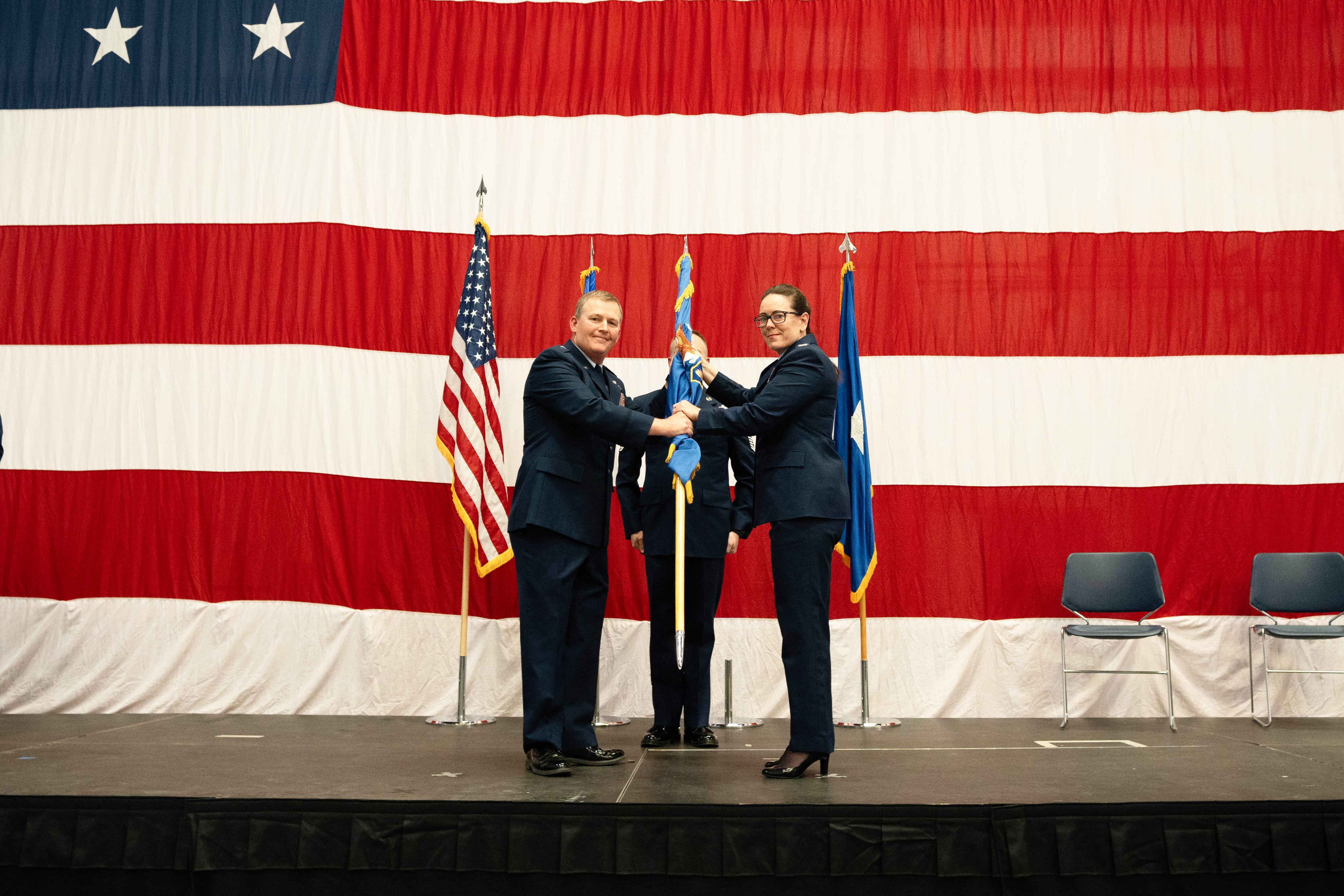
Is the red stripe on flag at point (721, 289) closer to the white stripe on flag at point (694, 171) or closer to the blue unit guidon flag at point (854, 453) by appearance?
the white stripe on flag at point (694, 171)

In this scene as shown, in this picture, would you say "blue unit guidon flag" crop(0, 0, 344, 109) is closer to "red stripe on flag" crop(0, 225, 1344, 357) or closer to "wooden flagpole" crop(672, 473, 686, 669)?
"red stripe on flag" crop(0, 225, 1344, 357)

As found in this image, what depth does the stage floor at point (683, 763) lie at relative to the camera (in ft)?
8.72

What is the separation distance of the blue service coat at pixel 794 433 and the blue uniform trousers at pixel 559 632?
1.90 ft

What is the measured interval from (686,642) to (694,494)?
565mm

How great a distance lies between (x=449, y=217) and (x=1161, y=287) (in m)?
3.49

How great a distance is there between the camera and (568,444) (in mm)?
3135

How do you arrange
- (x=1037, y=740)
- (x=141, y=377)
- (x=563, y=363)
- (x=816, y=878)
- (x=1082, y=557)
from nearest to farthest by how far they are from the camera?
(x=816, y=878) < (x=563, y=363) < (x=1037, y=740) < (x=1082, y=557) < (x=141, y=377)

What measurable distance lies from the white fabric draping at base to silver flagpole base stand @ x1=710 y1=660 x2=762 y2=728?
0.09 m

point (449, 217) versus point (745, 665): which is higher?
point (449, 217)

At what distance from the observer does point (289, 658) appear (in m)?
4.62

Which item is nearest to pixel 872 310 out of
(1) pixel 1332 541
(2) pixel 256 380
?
(1) pixel 1332 541

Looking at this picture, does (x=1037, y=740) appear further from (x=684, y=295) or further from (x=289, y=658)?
(x=289, y=658)

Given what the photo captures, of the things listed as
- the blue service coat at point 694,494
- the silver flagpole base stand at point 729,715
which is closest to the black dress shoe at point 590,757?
the blue service coat at point 694,494

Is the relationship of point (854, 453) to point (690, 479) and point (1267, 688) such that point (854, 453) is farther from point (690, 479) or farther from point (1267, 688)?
→ point (1267, 688)
